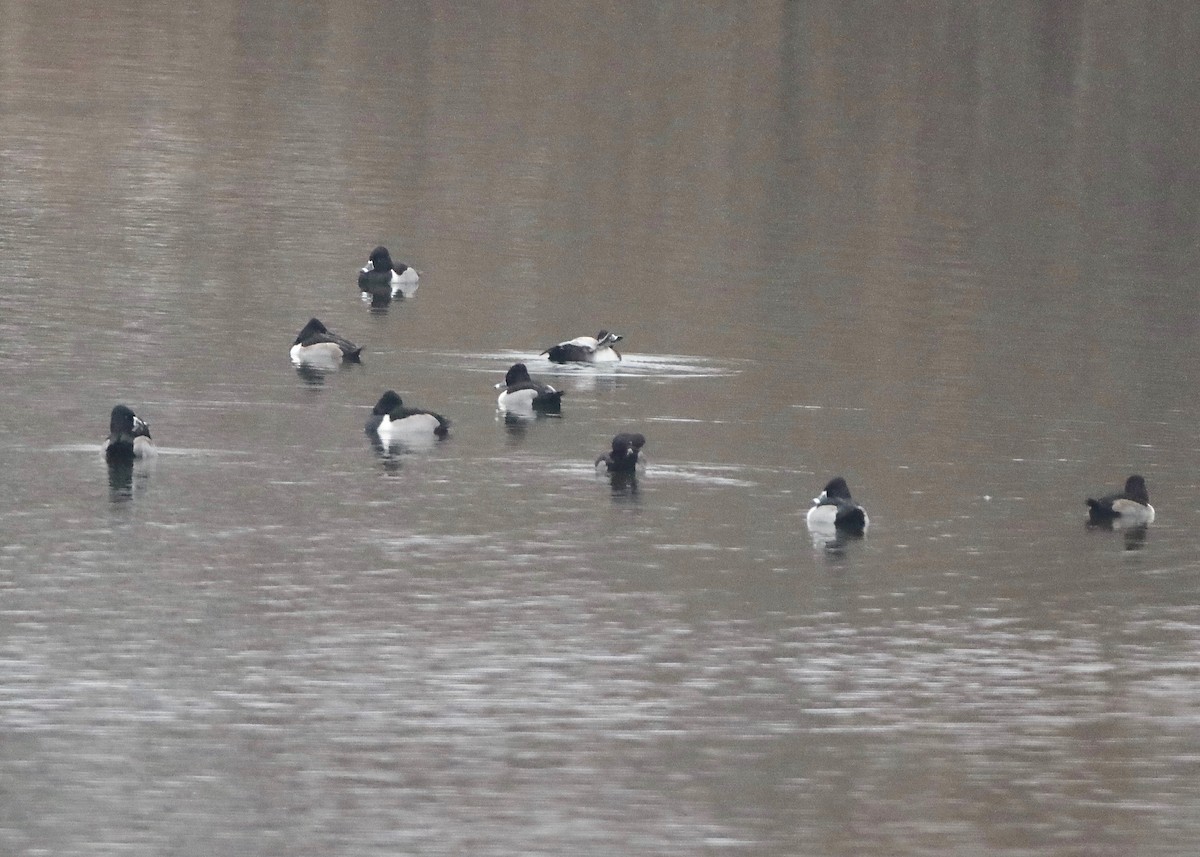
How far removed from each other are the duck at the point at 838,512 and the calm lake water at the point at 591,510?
0.85 ft

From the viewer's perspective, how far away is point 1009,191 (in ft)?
214

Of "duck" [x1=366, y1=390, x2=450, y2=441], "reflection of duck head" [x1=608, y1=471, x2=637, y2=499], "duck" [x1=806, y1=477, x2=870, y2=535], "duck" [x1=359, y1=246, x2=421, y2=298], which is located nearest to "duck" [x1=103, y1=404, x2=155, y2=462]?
"duck" [x1=366, y1=390, x2=450, y2=441]

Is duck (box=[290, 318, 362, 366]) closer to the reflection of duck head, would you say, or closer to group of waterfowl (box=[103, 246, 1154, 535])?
group of waterfowl (box=[103, 246, 1154, 535])

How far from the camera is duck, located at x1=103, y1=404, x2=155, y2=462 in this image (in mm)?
28969

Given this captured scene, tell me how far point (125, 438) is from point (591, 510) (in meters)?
5.32

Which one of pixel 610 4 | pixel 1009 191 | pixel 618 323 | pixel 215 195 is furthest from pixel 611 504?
pixel 610 4

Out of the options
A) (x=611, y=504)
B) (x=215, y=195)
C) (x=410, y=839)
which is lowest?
(x=410, y=839)

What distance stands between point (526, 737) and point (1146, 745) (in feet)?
16.2

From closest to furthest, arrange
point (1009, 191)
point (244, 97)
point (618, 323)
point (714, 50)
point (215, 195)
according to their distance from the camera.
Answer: point (618, 323) → point (215, 195) → point (1009, 191) → point (244, 97) → point (714, 50)

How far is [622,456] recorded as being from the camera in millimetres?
29406

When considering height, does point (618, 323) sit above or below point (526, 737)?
above

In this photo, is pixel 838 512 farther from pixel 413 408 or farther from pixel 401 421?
pixel 401 421

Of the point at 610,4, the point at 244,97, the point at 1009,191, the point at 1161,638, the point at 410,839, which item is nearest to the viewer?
the point at 410,839

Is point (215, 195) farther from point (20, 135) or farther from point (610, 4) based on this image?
point (610, 4)
